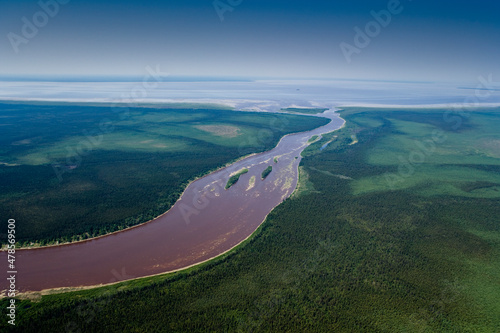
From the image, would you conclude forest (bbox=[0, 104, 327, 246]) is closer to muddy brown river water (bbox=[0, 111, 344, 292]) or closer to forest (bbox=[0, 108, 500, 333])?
muddy brown river water (bbox=[0, 111, 344, 292])

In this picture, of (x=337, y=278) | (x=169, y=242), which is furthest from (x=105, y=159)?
(x=337, y=278)

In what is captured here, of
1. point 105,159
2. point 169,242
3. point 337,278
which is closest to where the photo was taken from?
point 337,278

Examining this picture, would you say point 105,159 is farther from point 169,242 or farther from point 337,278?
point 337,278

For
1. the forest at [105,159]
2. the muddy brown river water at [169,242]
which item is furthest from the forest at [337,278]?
the forest at [105,159]

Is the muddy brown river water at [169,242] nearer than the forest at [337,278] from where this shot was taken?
No

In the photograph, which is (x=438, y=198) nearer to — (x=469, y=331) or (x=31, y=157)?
(x=469, y=331)

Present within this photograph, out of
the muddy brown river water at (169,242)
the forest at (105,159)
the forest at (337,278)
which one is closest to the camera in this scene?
the forest at (337,278)

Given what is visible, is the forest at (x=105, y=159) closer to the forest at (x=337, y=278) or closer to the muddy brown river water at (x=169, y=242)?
the muddy brown river water at (x=169, y=242)

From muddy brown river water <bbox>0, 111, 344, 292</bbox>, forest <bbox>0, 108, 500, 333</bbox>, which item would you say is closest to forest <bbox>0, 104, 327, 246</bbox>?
muddy brown river water <bbox>0, 111, 344, 292</bbox>
